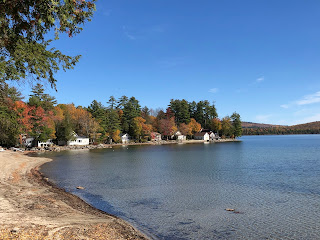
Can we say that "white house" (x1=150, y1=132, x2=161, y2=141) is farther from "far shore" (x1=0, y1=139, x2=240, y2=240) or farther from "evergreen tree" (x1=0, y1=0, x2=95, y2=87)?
"evergreen tree" (x1=0, y1=0, x2=95, y2=87)

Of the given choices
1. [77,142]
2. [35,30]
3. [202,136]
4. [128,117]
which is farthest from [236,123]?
[35,30]

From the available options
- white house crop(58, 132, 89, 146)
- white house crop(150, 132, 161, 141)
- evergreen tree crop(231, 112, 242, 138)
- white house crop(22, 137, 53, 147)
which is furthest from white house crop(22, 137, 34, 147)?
evergreen tree crop(231, 112, 242, 138)

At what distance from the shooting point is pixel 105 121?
276 feet

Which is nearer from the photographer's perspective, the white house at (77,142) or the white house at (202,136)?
the white house at (77,142)

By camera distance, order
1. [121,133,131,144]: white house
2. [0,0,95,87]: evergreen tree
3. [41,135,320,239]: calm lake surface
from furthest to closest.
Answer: [121,133,131,144]: white house < [41,135,320,239]: calm lake surface < [0,0,95,87]: evergreen tree

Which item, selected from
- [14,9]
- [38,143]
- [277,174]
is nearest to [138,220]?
[14,9]

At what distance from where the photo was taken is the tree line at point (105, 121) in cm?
5800

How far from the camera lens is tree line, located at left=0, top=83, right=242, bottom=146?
58000 mm

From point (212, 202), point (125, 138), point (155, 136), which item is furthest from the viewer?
point (155, 136)

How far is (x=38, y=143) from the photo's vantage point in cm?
6712

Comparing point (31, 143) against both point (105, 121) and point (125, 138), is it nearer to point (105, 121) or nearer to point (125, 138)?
point (105, 121)

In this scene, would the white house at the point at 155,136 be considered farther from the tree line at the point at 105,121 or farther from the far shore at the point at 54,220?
the far shore at the point at 54,220

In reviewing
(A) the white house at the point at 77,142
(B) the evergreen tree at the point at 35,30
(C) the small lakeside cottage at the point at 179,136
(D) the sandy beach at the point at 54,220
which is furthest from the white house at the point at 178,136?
(B) the evergreen tree at the point at 35,30

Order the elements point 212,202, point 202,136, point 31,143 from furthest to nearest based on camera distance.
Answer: point 202,136
point 31,143
point 212,202
